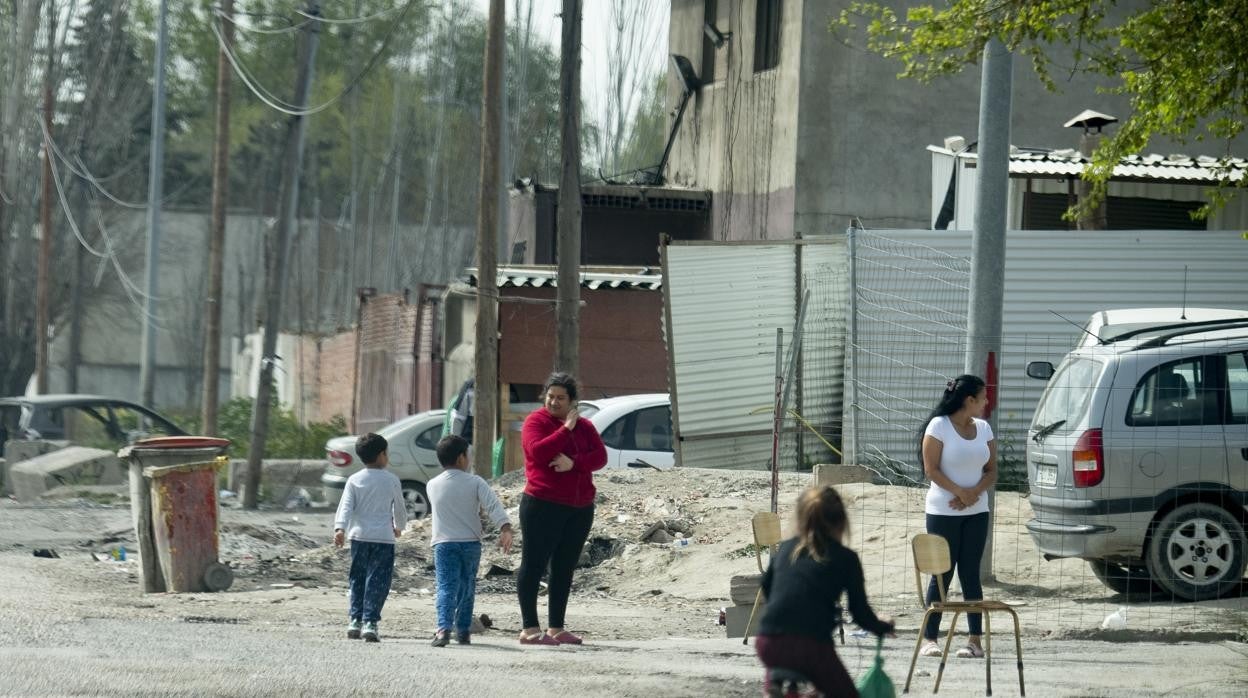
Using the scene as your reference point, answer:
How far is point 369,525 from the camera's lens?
10375 mm

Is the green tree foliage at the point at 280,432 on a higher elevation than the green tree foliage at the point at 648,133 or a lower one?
lower

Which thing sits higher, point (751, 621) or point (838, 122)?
point (838, 122)

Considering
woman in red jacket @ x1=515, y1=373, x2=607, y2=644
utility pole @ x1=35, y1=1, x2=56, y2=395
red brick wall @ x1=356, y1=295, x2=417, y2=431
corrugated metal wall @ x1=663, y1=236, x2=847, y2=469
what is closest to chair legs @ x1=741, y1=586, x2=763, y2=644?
woman in red jacket @ x1=515, y1=373, x2=607, y2=644

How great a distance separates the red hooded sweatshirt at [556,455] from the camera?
9773 mm

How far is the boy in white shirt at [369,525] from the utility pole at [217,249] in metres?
16.7

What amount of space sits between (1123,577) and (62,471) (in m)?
18.0

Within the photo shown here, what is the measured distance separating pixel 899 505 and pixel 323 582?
496 centimetres

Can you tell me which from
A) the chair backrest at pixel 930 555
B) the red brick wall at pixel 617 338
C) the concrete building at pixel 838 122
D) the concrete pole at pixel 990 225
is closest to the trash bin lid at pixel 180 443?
the concrete pole at pixel 990 225

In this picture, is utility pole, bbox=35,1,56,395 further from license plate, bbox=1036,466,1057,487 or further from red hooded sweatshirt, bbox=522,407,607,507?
license plate, bbox=1036,466,1057,487

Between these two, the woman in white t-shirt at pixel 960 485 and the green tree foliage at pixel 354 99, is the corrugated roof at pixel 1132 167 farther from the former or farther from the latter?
the green tree foliage at pixel 354 99

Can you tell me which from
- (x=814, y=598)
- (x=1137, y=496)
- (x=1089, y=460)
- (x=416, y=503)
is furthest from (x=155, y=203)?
(x=814, y=598)

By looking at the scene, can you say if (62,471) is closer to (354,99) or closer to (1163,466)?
(1163,466)

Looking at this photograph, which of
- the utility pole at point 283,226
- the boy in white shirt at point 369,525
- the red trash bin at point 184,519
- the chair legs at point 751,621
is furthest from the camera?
the utility pole at point 283,226

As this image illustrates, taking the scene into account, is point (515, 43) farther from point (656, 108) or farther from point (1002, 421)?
point (1002, 421)
